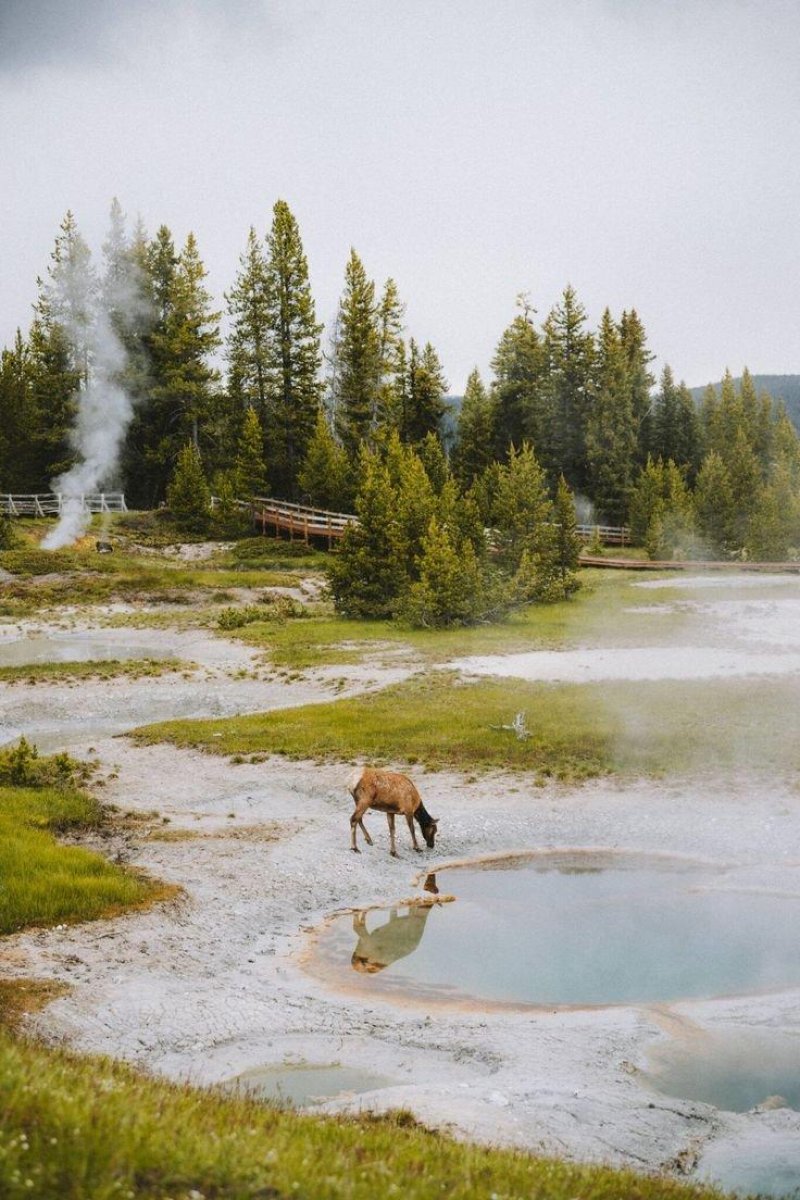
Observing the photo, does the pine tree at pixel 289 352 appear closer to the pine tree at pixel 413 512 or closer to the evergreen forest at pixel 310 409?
the evergreen forest at pixel 310 409

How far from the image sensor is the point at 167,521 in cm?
7988

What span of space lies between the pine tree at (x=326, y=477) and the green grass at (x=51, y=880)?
61425 millimetres

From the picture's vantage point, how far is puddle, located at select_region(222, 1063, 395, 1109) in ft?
34.4

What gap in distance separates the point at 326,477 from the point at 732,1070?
71371mm

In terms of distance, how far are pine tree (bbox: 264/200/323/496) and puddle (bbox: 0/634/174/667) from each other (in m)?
40.0

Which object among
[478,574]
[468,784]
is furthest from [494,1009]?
[478,574]

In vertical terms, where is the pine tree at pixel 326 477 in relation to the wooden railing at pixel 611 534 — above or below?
above

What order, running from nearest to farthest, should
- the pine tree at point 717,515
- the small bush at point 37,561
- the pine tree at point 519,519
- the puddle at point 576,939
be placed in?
the puddle at point 576,939
the pine tree at point 519,519
the small bush at point 37,561
the pine tree at point 717,515

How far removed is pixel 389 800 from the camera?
1945cm

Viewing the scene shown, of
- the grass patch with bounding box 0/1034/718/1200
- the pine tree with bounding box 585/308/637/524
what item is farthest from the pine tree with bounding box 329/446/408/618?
the grass patch with bounding box 0/1034/718/1200

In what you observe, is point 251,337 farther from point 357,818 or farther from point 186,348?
point 357,818

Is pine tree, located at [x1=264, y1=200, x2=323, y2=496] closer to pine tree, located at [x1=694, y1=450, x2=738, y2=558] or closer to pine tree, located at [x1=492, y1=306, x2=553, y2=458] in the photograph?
pine tree, located at [x1=492, y1=306, x2=553, y2=458]

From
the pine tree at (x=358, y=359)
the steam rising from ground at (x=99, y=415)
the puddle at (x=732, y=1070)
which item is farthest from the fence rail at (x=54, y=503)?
the puddle at (x=732, y=1070)

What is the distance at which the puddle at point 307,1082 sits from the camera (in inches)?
413
